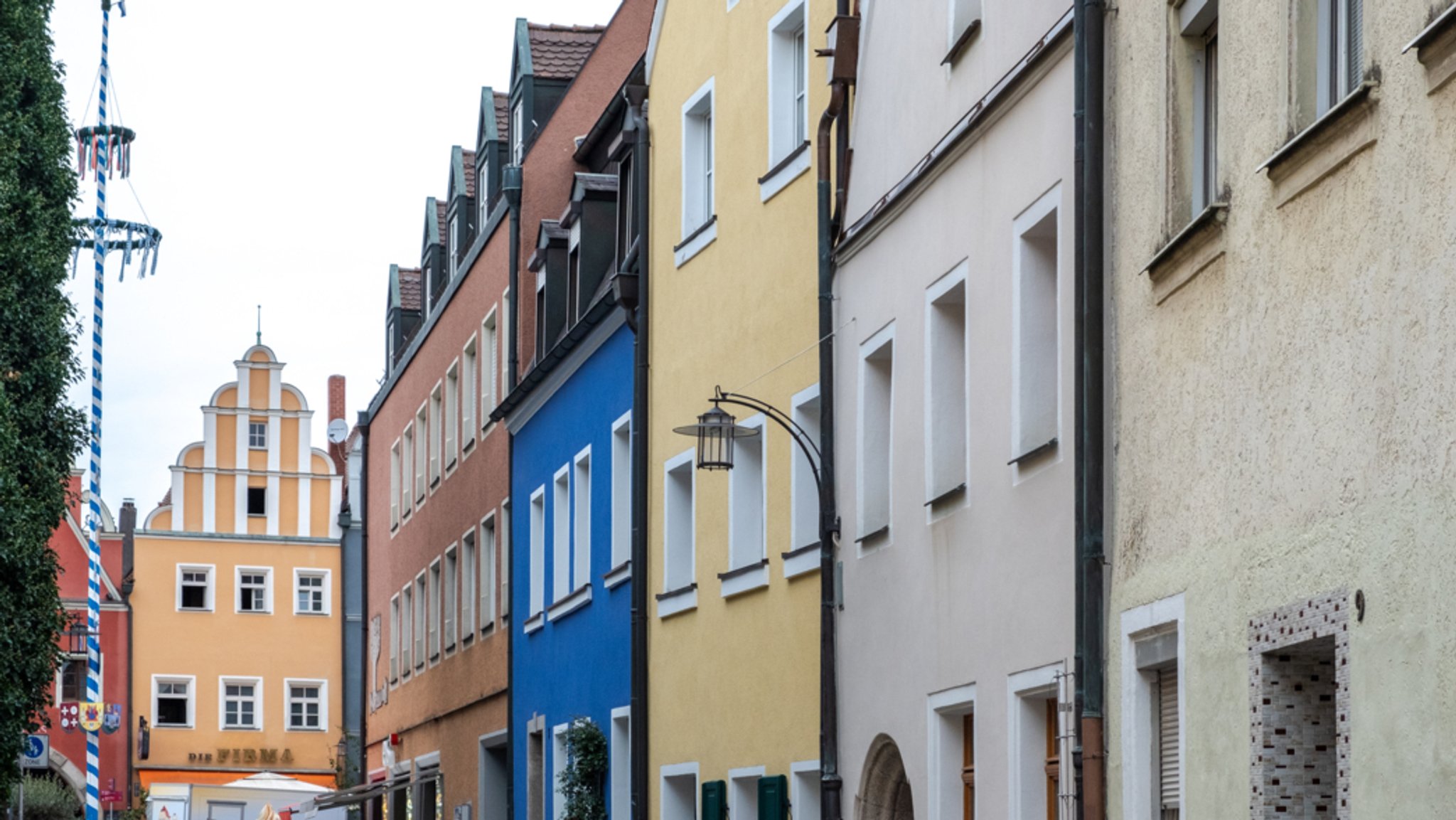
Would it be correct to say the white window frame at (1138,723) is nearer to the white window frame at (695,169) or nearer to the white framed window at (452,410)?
the white window frame at (695,169)

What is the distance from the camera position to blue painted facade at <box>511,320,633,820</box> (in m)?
21.8

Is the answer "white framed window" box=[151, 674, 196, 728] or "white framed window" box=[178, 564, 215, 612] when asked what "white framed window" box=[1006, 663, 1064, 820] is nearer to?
"white framed window" box=[151, 674, 196, 728]

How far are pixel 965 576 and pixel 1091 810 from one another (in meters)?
2.52

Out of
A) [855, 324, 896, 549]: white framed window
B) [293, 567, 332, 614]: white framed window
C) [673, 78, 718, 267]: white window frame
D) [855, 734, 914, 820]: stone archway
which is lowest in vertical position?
[855, 734, 914, 820]: stone archway

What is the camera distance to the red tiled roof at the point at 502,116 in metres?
31.5

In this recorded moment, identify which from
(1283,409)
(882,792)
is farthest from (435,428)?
(1283,409)

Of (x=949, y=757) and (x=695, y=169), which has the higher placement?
(x=695, y=169)

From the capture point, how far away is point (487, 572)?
30.2m

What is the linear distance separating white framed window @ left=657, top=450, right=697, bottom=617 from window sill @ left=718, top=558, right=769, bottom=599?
1544 mm

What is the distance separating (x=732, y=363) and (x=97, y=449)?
48.1 feet

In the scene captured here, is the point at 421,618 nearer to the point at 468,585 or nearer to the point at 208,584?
the point at 468,585

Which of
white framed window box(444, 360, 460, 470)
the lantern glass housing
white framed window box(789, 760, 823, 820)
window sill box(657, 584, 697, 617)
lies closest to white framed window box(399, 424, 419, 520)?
white framed window box(444, 360, 460, 470)

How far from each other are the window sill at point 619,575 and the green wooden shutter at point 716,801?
→ 11.4 feet

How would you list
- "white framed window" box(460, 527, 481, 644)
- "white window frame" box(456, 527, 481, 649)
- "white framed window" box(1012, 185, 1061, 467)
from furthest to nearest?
1. "white framed window" box(460, 527, 481, 644)
2. "white window frame" box(456, 527, 481, 649)
3. "white framed window" box(1012, 185, 1061, 467)
